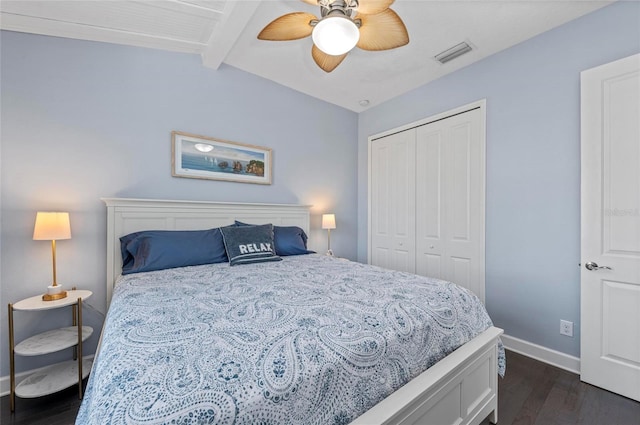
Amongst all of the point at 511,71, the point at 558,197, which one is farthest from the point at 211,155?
the point at 558,197

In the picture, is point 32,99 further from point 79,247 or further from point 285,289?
point 285,289

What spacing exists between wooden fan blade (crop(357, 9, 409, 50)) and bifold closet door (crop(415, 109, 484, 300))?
131 cm

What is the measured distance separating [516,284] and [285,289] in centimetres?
215

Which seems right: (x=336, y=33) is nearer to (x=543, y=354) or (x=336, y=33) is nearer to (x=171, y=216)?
(x=171, y=216)

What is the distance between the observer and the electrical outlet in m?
2.11

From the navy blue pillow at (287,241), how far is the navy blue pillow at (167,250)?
48 centimetres

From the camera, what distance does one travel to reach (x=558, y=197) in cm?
219

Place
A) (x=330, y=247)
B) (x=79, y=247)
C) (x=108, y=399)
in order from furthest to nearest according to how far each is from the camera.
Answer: (x=330, y=247)
(x=79, y=247)
(x=108, y=399)

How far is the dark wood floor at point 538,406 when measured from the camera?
1.59 meters

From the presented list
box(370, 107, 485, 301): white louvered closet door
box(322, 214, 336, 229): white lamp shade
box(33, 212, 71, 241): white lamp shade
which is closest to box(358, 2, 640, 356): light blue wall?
box(370, 107, 485, 301): white louvered closet door

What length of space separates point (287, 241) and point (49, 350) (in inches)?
72.5

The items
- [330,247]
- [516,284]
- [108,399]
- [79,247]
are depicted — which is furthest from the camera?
[330,247]

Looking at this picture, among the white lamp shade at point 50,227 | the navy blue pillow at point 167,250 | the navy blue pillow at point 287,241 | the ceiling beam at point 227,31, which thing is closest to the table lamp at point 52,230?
the white lamp shade at point 50,227

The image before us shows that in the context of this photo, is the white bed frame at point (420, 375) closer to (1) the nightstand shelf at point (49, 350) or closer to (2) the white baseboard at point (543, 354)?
(1) the nightstand shelf at point (49, 350)
